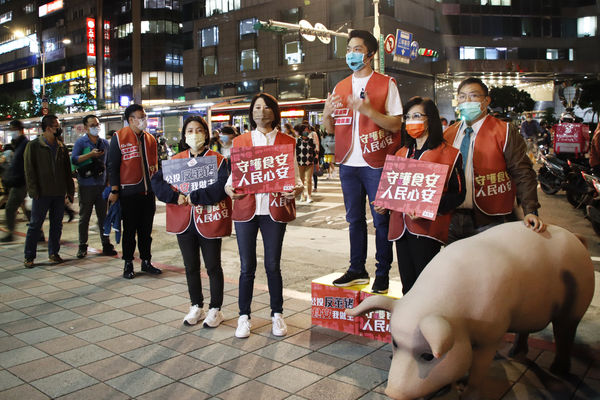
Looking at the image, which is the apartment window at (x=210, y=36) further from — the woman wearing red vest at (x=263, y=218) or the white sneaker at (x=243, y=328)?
the white sneaker at (x=243, y=328)

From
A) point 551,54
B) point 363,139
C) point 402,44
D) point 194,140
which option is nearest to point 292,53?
point 402,44

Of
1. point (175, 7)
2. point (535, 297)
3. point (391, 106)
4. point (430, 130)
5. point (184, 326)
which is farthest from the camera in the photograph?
point (175, 7)

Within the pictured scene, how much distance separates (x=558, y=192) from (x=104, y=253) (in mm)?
11722

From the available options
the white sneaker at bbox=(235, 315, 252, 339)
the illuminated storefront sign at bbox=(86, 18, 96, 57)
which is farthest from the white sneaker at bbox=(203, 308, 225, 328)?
the illuminated storefront sign at bbox=(86, 18, 96, 57)

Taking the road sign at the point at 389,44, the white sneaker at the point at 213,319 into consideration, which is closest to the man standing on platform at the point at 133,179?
the white sneaker at the point at 213,319

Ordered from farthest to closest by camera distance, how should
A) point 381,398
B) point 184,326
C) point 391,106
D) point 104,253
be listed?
point 104,253 < point 184,326 < point 391,106 < point 381,398

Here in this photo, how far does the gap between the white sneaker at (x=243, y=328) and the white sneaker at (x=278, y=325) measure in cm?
23

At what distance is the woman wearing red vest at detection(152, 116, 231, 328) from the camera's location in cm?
468

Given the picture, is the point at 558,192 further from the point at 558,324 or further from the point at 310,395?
the point at 310,395

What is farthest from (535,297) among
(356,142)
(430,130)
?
(356,142)

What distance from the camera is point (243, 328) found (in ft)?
14.8

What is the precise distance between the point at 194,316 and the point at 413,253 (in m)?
2.25

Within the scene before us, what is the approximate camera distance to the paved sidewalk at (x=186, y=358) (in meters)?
3.52

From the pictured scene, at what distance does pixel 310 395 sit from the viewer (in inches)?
135
